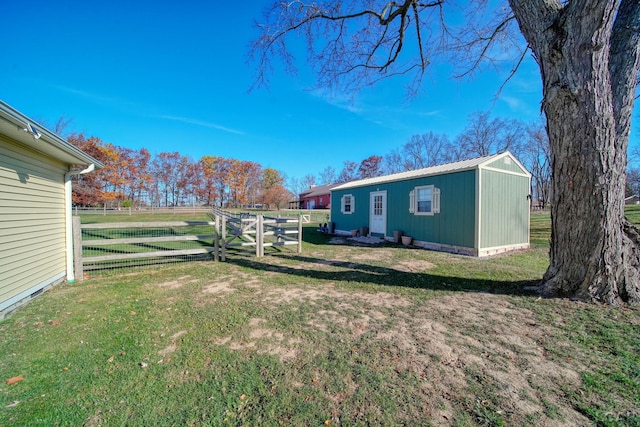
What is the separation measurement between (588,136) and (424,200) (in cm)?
595

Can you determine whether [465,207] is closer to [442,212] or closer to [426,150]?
[442,212]

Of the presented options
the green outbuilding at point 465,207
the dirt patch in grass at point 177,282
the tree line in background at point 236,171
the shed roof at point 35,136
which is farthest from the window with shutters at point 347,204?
the tree line in background at point 236,171

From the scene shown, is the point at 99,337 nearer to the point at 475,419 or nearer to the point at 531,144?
the point at 475,419

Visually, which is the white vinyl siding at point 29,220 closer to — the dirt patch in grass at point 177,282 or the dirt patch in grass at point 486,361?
the dirt patch in grass at point 177,282

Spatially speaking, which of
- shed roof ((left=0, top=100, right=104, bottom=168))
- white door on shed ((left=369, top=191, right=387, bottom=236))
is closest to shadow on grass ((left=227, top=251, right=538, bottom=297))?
shed roof ((left=0, top=100, right=104, bottom=168))

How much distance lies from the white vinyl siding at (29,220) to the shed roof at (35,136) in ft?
0.50

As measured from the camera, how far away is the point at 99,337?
287 centimetres

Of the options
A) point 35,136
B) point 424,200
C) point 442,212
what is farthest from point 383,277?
point 35,136

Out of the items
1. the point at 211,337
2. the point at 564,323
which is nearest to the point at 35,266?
the point at 211,337

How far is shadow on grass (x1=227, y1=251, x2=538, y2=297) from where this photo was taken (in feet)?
15.4

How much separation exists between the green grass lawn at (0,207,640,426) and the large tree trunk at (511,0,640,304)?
65cm

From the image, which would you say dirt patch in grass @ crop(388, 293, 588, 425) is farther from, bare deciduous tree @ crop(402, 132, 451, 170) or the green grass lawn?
bare deciduous tree @ crop(402, 132, 451, 170)

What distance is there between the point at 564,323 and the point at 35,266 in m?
7.73

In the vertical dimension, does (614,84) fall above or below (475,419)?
above
